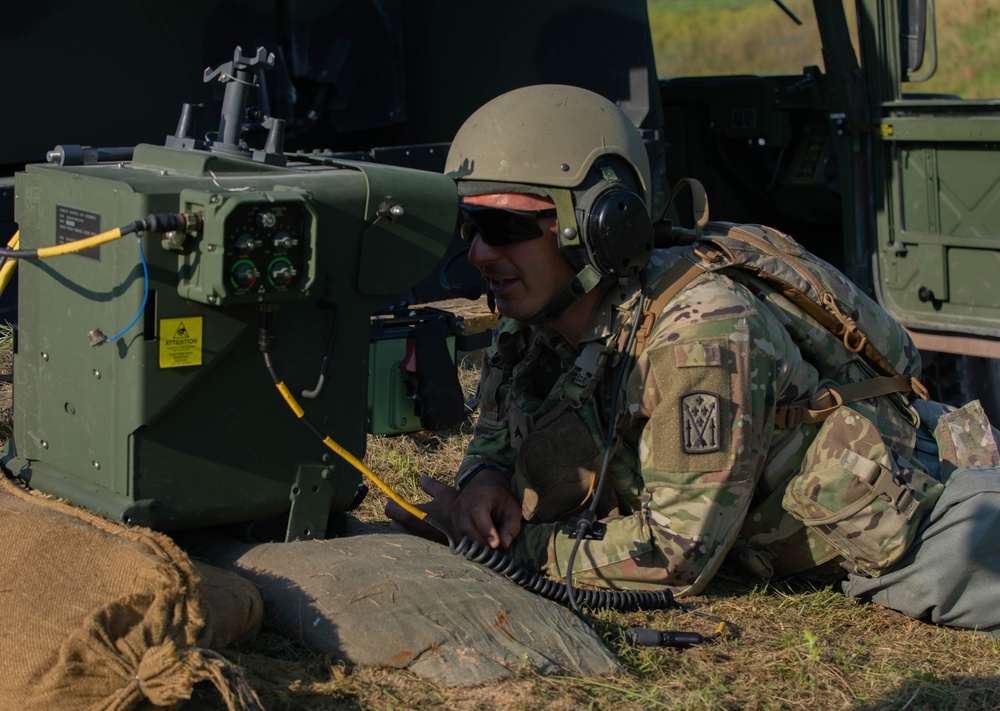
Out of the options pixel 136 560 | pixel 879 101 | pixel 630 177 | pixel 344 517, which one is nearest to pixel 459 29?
pixel 879 101

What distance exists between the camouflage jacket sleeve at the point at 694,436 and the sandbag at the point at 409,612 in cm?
36

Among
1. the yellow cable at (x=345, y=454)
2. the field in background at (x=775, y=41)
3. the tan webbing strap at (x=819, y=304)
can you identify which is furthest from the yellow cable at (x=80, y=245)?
the field in background at (x=775, y=41)

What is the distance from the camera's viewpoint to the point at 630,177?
12.2 ft

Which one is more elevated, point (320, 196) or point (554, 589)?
point (320, 196)

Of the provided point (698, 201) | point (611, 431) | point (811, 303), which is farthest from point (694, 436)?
point (698, 201)

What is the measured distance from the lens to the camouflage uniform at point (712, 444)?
344 cm

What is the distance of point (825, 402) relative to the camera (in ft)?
12.1

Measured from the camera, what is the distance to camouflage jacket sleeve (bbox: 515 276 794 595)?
11.2 feet

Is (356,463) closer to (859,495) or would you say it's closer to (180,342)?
(180,342)

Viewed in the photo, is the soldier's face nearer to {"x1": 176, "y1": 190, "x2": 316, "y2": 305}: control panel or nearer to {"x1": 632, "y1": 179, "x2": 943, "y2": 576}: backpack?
{"x1": 632, "y1": 179, "x2": 943, "y2": 576}: backpack

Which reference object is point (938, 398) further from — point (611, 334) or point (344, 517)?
point (344, 517)

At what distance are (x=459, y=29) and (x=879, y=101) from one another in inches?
103

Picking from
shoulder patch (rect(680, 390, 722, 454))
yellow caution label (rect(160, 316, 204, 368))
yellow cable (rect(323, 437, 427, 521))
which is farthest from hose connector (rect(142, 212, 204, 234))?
shoulder patch (rect(680, 390, 722, 454))

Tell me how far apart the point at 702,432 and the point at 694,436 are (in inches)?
0.9
